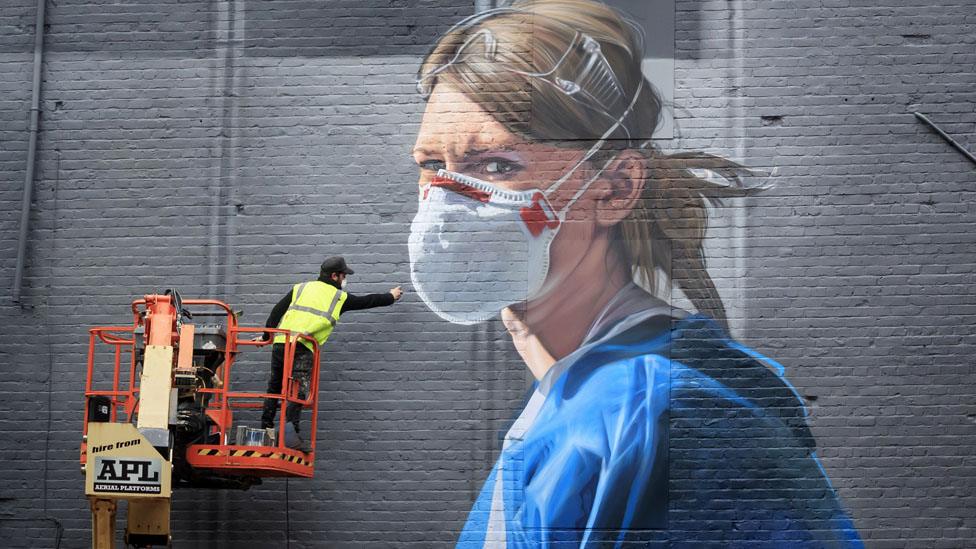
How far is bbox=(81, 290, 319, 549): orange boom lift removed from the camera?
9.88 meters

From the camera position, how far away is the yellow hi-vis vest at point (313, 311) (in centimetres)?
1131

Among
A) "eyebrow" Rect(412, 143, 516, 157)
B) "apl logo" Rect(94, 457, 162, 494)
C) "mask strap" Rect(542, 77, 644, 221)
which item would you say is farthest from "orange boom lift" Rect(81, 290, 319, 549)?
"mask strap" Rect(542, 77, 644, 221)

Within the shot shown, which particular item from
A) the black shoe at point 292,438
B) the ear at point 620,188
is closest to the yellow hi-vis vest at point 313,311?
the black shoe at point 292,438

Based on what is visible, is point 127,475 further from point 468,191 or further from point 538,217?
point 538,217

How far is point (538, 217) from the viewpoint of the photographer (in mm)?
12078

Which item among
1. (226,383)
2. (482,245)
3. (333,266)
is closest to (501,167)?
(482,245)

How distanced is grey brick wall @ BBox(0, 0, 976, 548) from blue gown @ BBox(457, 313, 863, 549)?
25cm

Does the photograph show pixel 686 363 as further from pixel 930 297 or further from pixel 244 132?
pixel 244 132

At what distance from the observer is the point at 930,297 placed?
11.8m

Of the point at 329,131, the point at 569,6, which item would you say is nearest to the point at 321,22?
the point at 329,131

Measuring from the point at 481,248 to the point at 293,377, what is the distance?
212 centimetres

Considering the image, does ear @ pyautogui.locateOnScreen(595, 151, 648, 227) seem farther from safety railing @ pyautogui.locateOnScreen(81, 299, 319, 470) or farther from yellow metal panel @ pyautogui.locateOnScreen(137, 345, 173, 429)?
yellow metal panel @ pyautogui.locateOnScreen(137, 345, 173, 429)

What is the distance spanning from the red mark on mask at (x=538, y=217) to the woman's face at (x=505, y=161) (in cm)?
9

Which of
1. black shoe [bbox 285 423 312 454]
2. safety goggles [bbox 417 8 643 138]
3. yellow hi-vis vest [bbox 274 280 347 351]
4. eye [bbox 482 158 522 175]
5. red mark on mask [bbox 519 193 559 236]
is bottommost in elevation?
black shoe [bbox 285 423 312 454]
